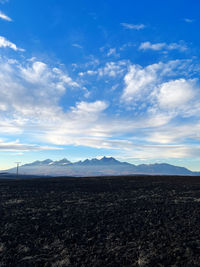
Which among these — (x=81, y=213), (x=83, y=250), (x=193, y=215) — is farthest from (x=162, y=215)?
(x=83, y=250)

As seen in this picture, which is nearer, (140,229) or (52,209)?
(140,229)

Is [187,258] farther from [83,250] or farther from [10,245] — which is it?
[10,245]

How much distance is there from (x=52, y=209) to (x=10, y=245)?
35.0 ft

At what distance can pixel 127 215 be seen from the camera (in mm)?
20984

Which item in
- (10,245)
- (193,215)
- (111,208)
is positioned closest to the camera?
(10,245)

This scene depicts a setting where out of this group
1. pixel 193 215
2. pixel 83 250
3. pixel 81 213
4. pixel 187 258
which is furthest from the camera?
pixel 81 213

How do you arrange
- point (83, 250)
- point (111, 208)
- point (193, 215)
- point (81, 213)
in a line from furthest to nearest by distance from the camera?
1. point (111, 208)
2. point (81, 213)
3. point (193, 215)
4. point (83, 250)

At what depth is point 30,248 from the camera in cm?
1356

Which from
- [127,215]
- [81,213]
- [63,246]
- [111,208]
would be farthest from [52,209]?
[63,246]

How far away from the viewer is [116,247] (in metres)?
13.2

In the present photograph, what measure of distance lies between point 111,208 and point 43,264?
1368 cm

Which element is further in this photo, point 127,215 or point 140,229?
point 127,215

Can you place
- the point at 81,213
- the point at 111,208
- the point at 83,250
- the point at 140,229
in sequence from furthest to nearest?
the point at 111,208 → the point at 81,213 → the point at 140,229 → the point at 83,250

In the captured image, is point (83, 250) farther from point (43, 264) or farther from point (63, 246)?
point (43, 264)
